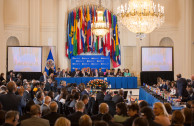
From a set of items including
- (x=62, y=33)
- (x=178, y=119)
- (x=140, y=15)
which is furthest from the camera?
(x=62, y=33)

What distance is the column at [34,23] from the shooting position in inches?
875

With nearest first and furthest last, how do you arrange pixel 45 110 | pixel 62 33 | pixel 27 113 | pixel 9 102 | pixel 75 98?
pixel 27 113
pixel 45 110
pixel 9 102
pixel 75 98
pixel 62 33

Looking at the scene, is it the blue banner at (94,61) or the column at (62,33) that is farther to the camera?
the blue banner at (94,61)

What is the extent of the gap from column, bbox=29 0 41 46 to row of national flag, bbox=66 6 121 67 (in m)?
2.30

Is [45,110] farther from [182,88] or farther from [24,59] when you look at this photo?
[24,59]

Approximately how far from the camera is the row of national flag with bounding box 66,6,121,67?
22.5 meters

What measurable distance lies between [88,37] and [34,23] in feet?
13.8

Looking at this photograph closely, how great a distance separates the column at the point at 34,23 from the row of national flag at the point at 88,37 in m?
2.30

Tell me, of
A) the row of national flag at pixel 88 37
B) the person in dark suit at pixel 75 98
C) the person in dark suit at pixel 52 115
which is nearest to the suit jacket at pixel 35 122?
the person in dark suit at pixel 52 115

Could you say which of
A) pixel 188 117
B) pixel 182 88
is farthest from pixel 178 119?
pixel 182 88

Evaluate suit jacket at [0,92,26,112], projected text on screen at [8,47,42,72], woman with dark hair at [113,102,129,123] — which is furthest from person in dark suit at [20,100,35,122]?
projected text on screen at [8,47,42,72]

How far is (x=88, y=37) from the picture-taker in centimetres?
2253

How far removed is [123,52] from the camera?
75.5 ft

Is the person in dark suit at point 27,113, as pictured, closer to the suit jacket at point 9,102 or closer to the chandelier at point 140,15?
the suit jacket at point 9,102
